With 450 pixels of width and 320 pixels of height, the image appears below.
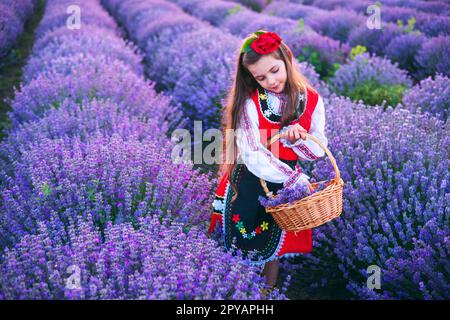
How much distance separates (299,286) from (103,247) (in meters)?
1.39

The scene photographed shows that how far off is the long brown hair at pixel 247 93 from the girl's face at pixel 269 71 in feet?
0.10

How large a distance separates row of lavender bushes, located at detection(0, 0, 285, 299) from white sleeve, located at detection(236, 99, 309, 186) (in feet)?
1.35

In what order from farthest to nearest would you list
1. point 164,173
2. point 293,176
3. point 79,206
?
point 164,173, point 79,206, point 293,176

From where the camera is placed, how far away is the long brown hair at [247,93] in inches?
90.6

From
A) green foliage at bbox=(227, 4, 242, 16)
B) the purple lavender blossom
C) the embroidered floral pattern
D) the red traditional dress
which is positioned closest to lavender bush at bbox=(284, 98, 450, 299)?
the red traditional dress

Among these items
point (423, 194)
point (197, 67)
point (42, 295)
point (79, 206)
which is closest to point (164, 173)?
point (79, 206)

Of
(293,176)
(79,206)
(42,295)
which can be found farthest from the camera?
(79,206)

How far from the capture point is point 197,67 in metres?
4.91

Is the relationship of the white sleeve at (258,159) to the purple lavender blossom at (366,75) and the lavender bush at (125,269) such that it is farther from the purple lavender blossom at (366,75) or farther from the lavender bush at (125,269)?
the purple lavender blossom at (366,75)

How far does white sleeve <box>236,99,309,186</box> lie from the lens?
85.7 inches

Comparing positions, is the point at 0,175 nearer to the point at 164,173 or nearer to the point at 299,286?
the point at 164,173

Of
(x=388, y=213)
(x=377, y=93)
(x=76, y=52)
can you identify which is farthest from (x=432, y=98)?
(x=76, y=52)

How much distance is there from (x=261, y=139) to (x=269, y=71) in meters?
0.33

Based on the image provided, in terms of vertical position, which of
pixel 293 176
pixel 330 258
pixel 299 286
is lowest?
pixel 299 286
